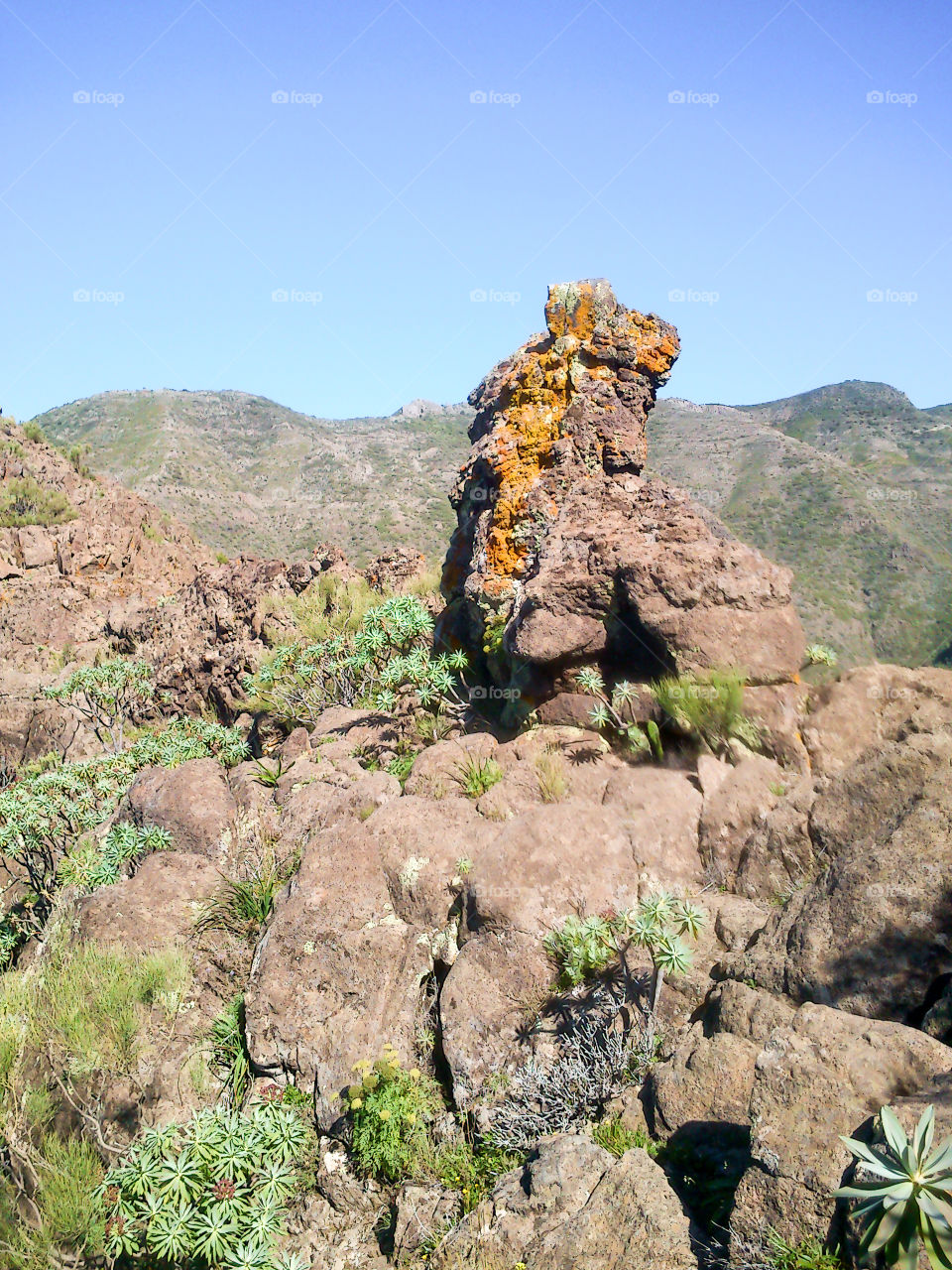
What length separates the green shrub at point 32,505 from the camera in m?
23.8

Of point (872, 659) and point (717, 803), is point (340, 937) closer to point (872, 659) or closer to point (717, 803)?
point (717, 803)

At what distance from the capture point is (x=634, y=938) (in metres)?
4.82

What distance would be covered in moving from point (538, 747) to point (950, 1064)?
4136 millimetres

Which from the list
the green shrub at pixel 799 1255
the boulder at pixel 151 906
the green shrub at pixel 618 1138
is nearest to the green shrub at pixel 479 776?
the boulder at pixel 151 906

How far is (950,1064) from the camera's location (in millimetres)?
3512

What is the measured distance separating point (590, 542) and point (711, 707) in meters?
2.15

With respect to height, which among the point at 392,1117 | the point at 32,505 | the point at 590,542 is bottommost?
the point at 392,1117

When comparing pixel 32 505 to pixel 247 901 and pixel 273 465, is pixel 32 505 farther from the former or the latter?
pixel 273 465

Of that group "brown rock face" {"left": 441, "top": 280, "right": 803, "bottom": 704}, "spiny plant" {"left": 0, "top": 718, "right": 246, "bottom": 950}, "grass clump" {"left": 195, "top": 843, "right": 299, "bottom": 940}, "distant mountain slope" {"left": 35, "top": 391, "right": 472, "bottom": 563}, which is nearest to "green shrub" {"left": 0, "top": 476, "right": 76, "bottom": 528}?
"spiny plant" {"left": 0, "top": 718, "right": 246, "bottom": 950}

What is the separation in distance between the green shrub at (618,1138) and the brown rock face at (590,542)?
3.37m

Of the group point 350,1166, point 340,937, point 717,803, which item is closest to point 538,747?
point 717,803

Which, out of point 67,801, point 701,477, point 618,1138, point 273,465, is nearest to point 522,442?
point 618,1138

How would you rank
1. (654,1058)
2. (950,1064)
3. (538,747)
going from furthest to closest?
1. (538,747)
2. (654,1058)
3. (950,1064)

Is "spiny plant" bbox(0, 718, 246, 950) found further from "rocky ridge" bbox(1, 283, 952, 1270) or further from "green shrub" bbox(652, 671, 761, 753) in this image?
"green shrub" bbox(652, 671, 761, 753)
